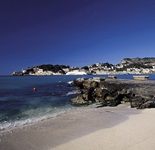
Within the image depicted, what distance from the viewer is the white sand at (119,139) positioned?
9336 millimetres

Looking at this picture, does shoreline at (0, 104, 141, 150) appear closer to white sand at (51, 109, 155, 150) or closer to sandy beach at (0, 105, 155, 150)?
sandy beach at (0, 105, 155, 150)

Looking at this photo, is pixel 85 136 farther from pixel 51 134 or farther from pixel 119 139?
pixel 51 134

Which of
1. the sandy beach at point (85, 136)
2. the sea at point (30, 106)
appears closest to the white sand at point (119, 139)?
the sandy beach at point (85, 136)

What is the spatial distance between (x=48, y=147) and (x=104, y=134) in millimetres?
3382

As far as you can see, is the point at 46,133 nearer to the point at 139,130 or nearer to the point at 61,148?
the point at 61,148

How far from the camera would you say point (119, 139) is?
33.9ft

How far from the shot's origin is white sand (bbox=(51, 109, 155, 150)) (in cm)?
934

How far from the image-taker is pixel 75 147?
9.55 m

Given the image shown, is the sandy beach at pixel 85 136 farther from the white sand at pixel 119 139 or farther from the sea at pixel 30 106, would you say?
the sea at pixel 30 106

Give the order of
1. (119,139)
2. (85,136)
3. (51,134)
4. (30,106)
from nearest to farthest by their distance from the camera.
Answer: (119,139)
(85,136)
(51,134)
(30,106)

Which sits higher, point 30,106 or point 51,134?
point 51,134

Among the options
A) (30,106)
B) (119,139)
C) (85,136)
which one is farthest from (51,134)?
(30,106)

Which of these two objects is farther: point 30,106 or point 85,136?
point 30,106

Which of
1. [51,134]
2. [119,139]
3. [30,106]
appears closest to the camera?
[119,139]
